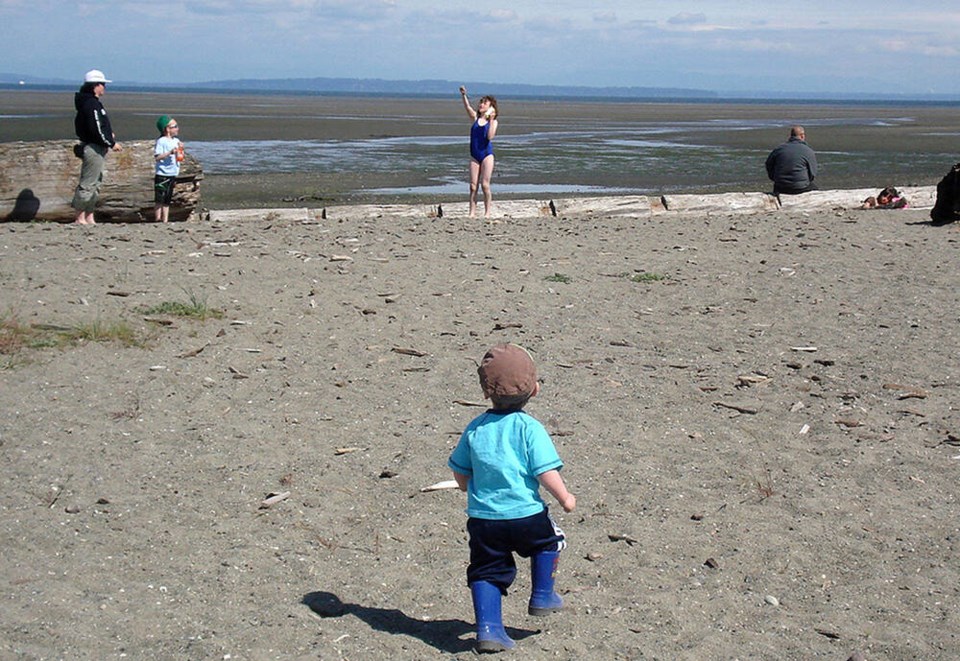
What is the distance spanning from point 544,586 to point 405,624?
585 mm

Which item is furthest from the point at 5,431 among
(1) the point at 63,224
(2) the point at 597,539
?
(1) the point at 63,224

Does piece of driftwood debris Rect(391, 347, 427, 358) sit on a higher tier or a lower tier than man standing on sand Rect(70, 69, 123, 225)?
lower

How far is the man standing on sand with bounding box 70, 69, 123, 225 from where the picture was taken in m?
12.6

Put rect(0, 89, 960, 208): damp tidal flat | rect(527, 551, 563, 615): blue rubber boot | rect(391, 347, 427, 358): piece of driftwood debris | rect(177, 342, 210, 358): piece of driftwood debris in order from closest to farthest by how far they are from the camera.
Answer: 1. rect(527, 551, 563, 615): blue rubber boot
2. rect(177, 342, 210, 358): piece of driftwood debris
3. rect(391, 347, 427, 358): piece of driftwood debris
4. rect(0, 89, 960, 208): damp tidal flat

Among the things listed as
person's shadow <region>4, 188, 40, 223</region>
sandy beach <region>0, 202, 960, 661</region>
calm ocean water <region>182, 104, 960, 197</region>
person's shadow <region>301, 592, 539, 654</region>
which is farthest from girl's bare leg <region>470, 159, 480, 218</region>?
person's shadow <region>301, 592, 539, 654</region>

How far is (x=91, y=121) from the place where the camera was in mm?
12531

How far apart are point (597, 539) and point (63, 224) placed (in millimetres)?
9832

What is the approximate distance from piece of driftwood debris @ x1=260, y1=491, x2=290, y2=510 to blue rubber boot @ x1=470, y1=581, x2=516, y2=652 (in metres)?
1.68

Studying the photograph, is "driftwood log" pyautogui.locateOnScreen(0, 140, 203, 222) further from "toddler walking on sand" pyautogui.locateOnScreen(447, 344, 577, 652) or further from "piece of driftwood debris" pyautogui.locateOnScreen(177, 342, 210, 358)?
"toddler walking on sand" pyautogui.locateOnScreen(447, 344, 577, 652)

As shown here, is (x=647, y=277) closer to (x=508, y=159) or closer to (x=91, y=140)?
(x=91, y=140)

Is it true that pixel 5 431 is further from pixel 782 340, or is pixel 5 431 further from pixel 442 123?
pixel 442 123

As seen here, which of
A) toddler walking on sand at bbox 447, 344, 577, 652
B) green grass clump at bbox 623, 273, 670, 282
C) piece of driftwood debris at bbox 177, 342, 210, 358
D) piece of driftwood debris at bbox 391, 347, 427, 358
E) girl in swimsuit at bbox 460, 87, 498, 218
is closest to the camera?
toddler walking on sand at bbox 447, 344, 577, 652

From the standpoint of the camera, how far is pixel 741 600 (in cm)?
467

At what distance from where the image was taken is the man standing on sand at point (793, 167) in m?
16.1
